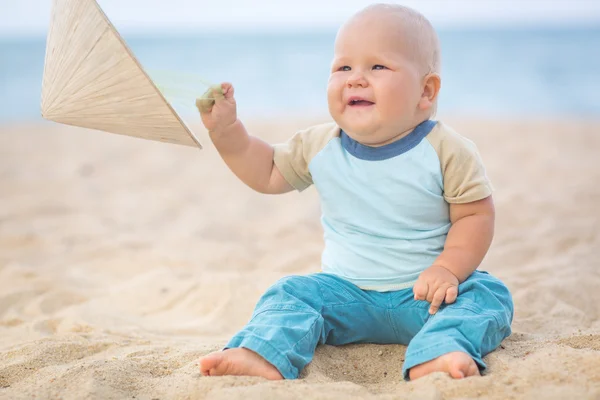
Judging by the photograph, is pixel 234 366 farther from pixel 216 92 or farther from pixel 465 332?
pixel 216 92

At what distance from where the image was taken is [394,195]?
2066 mm

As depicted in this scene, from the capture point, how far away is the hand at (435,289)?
193cm

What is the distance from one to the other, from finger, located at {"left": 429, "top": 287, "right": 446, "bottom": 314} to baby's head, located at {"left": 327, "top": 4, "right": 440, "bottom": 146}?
48 centimetres

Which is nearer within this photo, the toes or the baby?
the toes

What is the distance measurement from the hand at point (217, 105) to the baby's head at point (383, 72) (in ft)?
1.04

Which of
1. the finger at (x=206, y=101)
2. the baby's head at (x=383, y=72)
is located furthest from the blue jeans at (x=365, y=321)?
the finger at (x=206, y=101)

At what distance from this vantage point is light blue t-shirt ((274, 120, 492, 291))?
2.03m

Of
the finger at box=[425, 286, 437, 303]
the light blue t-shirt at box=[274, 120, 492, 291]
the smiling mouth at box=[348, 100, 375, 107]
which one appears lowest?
the finger at box=[425, 286, 437, 303]

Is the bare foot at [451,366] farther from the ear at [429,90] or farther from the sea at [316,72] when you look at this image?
the sea at [316,72]

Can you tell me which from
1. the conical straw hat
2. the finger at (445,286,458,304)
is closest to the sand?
the finger at (445,286,458,304)

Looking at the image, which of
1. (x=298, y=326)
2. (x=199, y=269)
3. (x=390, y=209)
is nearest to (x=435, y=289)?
(x=390, y=209)

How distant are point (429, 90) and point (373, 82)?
199mm

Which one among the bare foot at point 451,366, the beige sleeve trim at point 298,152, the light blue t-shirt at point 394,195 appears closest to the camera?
the bare foot at point 451,366

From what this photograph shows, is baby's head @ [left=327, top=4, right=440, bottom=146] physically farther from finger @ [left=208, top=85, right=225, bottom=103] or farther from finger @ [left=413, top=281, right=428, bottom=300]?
finger @ [left=413, top=281, right=428, bottom=300]
